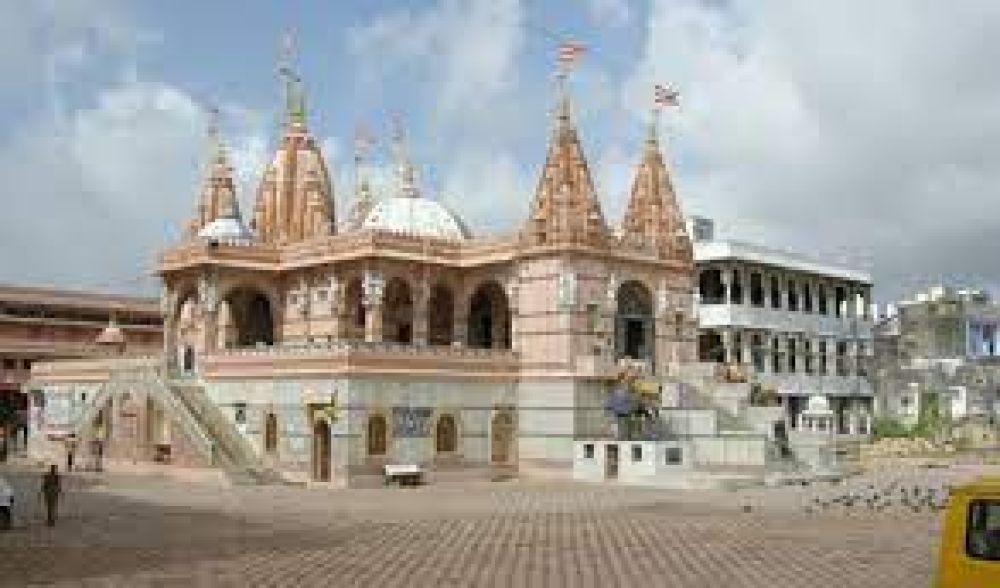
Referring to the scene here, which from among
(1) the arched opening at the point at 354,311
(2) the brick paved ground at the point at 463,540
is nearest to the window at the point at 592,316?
(2) the brick paved ground at the point at 463,540

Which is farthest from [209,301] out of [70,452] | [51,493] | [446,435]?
[51,493]

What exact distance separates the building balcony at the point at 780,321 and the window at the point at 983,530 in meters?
44.8

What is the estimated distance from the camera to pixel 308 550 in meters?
20.4

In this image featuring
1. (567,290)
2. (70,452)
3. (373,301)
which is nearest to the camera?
(567,290)

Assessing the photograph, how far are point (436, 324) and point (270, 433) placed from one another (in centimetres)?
1011

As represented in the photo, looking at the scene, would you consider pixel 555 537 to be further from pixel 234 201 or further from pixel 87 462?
pixel 234 201

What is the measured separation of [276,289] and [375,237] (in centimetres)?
782

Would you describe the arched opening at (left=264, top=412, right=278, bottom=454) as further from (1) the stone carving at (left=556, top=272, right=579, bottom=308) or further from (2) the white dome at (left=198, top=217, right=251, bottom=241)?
(1) the stone carving at (left=556, top=272, right=579, bottom=308)

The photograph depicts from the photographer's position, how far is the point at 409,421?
38.5 m

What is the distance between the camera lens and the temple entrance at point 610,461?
127ft

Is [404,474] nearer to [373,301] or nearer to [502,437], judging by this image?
[502,437]

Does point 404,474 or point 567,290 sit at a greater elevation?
point 567,290

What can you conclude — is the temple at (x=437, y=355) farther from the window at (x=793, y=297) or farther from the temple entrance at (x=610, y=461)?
the window at (x=793, y=297)

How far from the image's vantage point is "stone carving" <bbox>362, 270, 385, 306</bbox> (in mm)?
42844
